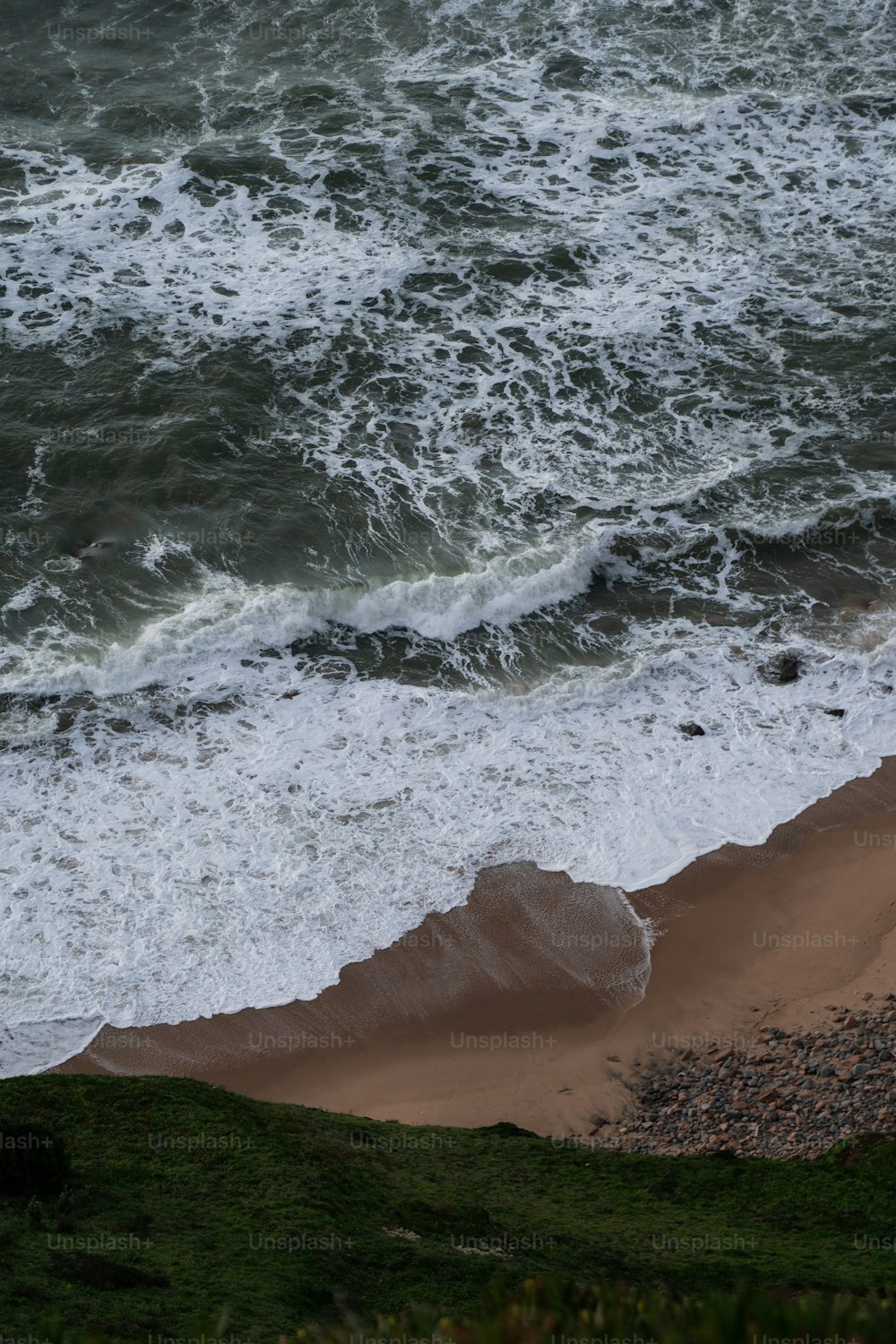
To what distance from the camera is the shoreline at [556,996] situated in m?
13.0

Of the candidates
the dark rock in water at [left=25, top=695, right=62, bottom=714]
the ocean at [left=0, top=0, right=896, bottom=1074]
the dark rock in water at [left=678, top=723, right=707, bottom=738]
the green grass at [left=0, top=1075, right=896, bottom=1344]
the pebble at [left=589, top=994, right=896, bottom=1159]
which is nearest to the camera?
the green grass at [left=0, top=1075, right=896, bottom=1344]

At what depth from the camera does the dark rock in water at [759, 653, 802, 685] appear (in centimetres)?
1820

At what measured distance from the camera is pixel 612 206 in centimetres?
2877

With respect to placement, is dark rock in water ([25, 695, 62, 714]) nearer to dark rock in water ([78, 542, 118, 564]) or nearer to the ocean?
the ocean

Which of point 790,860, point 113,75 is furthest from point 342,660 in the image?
point 113,75

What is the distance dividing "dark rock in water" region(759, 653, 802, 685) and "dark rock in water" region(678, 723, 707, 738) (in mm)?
1647

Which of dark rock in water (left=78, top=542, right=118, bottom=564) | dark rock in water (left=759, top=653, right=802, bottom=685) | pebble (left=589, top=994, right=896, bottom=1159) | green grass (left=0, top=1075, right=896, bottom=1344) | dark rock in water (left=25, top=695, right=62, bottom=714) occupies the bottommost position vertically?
pebble (left=589, top=994, right=896, bottom=1159)

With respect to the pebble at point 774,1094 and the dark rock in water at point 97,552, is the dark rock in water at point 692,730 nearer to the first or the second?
the pebble at point 774,1094

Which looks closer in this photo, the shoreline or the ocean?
the shoreline

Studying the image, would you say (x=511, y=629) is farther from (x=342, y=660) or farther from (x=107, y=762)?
(x=107, y=762)

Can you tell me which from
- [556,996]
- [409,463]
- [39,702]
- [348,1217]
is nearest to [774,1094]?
[556,996]

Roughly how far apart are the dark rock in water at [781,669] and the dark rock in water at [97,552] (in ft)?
35.4

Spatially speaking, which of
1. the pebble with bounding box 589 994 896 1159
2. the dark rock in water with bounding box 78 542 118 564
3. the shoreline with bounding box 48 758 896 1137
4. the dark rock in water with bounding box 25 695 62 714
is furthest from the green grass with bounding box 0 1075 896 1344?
the dark rock in water with bounding box 78 542 118 564

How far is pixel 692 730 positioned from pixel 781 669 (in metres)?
2.07
